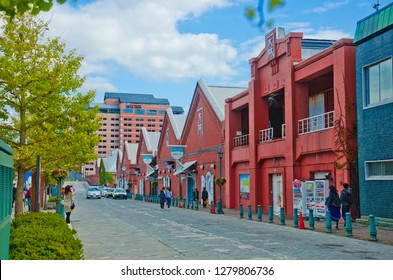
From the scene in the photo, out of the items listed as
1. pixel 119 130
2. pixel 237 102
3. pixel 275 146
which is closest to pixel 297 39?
pixel 275 146

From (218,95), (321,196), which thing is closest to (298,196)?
(321,196)

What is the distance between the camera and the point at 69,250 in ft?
27.3

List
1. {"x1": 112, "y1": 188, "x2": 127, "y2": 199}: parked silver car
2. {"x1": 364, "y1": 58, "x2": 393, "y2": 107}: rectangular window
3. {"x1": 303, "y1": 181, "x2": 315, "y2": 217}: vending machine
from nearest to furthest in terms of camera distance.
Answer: {"x1": 364, "y1": 58, "x2": 393, "y2": 107}: rectangular window
{"x1": 303, "y1": 181, "x2": 315, "y2": 217}: vending machine
{"x1": 112, "y1": 188, "x2": 127, "y2": 199}: parked silver car

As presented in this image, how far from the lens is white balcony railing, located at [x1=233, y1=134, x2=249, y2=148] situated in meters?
37.1

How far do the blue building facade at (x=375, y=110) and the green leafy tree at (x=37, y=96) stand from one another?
39.4ft

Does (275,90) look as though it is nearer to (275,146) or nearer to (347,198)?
(275,146)

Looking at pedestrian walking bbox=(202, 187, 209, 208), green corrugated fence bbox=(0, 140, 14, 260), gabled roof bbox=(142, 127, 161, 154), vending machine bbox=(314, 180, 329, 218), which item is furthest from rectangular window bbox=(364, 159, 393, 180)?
gabled roof bbox=(142, 127, 161, 154)

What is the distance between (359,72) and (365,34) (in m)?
1.68

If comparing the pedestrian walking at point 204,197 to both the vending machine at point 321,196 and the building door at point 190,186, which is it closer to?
the building door at point 190,186

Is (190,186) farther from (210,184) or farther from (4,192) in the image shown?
(4,192)

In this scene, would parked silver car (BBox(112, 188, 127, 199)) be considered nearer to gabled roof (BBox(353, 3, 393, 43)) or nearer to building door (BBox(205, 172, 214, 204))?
building door (BBox(205, 172, 214, 204))

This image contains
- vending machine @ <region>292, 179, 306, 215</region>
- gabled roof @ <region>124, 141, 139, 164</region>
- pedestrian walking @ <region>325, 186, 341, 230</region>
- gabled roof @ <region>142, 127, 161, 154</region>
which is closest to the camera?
pedestrian walking @ <region>325, 186, 341, 230</region>

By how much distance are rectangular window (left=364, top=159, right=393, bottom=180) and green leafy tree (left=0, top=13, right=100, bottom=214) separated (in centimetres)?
1217

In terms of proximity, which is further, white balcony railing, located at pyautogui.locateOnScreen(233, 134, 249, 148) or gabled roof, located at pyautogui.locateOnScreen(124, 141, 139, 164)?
gabled roof, located at pyautogui.locateOnScreen(124, 141, 139, 164)
